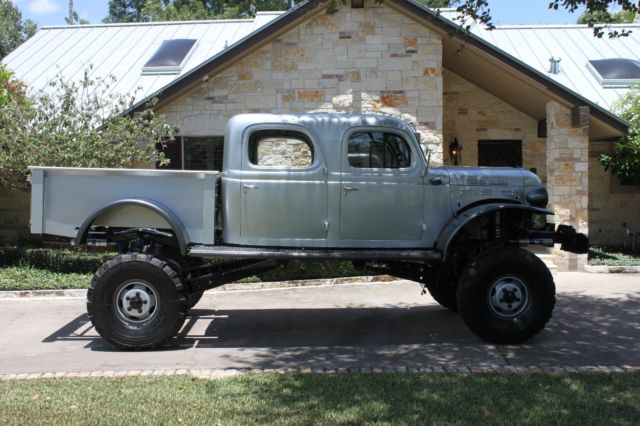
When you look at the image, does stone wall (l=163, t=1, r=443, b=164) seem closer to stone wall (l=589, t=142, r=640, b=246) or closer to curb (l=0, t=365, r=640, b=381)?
stone wall (l=589, t=142, r=640, b=246)

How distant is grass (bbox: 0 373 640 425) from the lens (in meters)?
4.27

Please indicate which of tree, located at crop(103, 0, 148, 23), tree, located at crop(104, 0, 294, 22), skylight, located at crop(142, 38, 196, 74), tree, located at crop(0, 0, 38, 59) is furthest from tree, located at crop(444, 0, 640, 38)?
tree, located at crop(103, 0, 148, 23)

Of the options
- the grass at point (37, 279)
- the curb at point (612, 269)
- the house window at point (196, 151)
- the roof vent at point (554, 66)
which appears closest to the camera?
the grass at point (37, 279)

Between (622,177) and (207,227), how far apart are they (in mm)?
10555

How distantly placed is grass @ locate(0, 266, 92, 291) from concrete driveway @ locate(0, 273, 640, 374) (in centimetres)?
56

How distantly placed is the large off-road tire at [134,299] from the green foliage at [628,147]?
1027 cm

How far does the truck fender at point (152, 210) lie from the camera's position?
6133 millimetres

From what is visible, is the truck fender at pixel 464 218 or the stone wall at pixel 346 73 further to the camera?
the stone wall at pixel 346 73

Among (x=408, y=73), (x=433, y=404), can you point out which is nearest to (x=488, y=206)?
(x=433, y=404)

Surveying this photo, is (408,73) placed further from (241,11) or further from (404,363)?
(241,11)

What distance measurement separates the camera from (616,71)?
14367mm

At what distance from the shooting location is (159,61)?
15195 mm

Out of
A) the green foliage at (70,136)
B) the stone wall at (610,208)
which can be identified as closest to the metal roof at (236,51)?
the green foliage at (70,136)

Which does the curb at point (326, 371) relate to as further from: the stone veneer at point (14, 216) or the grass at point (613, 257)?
the stone veneer at point (14, 216)
